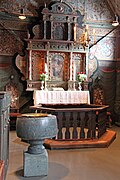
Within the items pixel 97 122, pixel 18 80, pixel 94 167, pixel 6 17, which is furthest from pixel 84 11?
pixel 94 167

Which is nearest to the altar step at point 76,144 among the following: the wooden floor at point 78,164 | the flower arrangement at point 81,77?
the wooden floor at point 78,164

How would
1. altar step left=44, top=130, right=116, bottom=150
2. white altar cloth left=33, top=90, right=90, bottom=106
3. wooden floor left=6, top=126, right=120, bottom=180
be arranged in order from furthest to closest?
white altar cloth left=33, top=90, right=90, bottom=106
altar step left=44, top=130, right=116, bottom=150
wooden floor left=6, top=126, right=120, bottom=180

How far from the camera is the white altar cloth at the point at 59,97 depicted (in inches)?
330

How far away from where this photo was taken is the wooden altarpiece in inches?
349

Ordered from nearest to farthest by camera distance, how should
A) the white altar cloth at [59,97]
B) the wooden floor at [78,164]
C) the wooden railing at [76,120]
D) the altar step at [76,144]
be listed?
the wooden floor at [78,164] → the altar step at [76,144] → the wooden railing at [76,120] → the white altar cloth at [59,97]

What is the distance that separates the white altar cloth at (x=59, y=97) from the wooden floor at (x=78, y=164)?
2.65 m

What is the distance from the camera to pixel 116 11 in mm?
9539

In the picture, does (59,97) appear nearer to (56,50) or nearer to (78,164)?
(56,50)

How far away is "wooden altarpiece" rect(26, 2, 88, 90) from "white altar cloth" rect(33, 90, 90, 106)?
15.2 inches

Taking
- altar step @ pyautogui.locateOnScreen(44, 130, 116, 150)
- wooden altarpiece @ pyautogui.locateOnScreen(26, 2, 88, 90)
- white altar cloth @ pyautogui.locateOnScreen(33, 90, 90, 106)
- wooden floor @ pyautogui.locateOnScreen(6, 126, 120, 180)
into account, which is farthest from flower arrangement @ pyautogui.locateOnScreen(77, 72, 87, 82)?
wooden floor @ pyautogui.locateOnScreen(6, 126, 120, 180)

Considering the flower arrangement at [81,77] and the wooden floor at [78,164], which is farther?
the flower arrangement at [81,77]

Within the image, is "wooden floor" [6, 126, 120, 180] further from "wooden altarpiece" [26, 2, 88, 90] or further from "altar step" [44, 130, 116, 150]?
"wooden altarpiece" [26, 2, 88, 90]

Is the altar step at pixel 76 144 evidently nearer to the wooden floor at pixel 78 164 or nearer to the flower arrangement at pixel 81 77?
the wooden floor at pixel 78 164

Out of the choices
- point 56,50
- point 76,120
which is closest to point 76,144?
point 76,120
